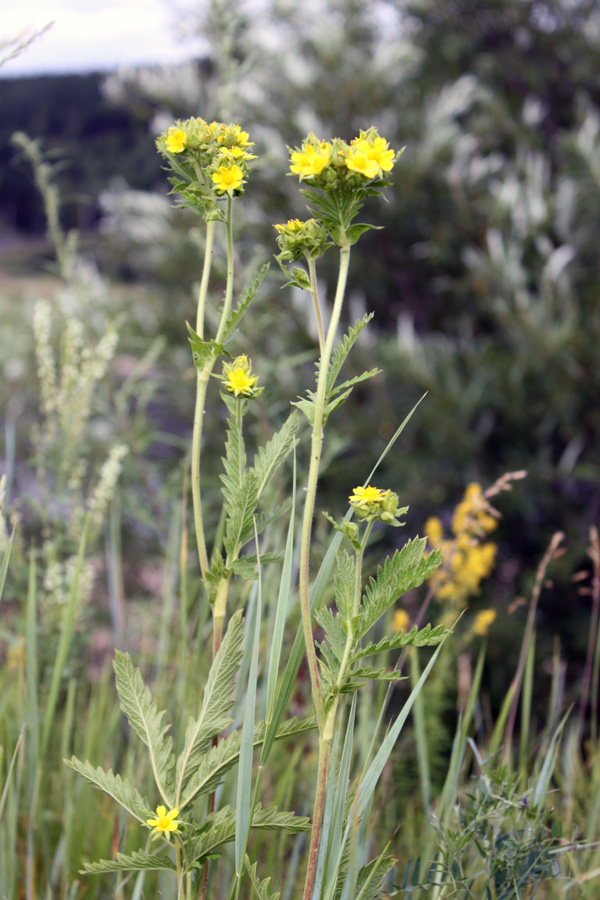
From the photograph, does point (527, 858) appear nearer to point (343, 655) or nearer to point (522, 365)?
point (343, 655)

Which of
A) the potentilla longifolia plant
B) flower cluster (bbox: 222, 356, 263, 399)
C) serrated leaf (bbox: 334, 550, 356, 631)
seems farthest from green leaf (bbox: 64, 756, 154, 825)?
flower cluster (bbox: 222, 356, 263, 399)

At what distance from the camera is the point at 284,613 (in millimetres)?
746

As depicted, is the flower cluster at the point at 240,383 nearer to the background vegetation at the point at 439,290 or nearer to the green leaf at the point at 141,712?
the green leaf at the point at 141,712

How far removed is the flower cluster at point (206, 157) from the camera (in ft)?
2.37

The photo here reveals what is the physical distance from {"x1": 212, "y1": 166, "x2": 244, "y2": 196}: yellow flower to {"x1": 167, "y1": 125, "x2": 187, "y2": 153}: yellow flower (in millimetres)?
47

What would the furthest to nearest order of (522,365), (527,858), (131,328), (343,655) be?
1. (131,328)
2. (522,365)
3. (527,858)
4. (343,655)

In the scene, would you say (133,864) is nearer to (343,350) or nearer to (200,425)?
(200,425)

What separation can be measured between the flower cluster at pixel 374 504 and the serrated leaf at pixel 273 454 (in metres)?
0.14

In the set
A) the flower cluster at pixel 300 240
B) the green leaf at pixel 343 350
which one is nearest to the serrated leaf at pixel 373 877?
the green leaf at pixel 343 350

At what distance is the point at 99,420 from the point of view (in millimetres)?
4168

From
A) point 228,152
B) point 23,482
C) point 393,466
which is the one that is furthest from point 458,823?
point 23,482

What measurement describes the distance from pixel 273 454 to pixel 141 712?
0.98 feet

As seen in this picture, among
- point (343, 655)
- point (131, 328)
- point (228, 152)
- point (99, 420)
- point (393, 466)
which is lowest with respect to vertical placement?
point (343, 655)

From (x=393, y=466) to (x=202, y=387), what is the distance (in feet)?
7.69
